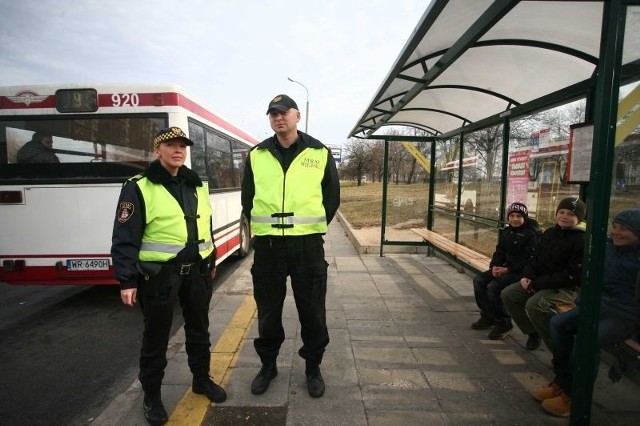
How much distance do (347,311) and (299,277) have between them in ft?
6.34

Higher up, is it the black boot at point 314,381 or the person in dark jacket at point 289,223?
the person in dark jacket at point 289,223

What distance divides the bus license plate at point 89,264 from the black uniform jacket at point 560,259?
178 inches

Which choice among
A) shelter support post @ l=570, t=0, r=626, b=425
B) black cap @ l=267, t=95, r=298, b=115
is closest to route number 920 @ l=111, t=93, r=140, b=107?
black cap @ l=267, t=95, r=298, b=115

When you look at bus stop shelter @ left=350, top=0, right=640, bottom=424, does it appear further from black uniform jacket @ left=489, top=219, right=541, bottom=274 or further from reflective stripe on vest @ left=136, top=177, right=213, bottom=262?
reflective stripe on vest @ left=136, top=177, right=213, bottom=262

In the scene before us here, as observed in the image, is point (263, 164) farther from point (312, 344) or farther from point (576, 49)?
point (576, 49)

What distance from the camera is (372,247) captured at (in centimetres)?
795

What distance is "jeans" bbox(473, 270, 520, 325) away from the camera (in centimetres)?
370

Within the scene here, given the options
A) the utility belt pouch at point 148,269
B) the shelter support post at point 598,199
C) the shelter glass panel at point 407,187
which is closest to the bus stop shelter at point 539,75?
the shelter support post at point 598,199

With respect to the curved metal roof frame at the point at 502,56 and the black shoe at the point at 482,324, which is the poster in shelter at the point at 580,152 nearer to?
the curved metal roof frame at the point at 502,56

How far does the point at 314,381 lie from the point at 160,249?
4.72ft

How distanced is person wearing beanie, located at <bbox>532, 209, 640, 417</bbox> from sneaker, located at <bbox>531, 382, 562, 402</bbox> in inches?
1.3

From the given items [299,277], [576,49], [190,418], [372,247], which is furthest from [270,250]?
[372,247]

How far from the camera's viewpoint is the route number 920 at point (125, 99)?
444 cm

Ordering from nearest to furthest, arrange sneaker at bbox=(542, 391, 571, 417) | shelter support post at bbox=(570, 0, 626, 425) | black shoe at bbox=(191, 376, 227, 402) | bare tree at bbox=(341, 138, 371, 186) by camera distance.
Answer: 1. shelter support post at bbox=(570, 0, 626, 425)
2. sneaker at bbox=(542, 391, 571, 417)
3. black shoe at bbox=(191, 376, 227, 402)
4. bare tree at bbox=(341, 138, 371, 186)
